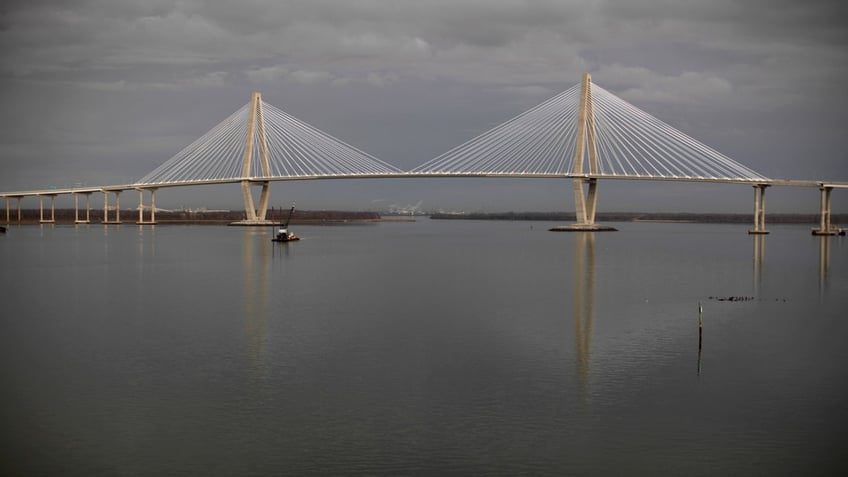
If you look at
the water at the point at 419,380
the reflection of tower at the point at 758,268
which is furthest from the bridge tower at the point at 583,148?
the water at the point at 419,380

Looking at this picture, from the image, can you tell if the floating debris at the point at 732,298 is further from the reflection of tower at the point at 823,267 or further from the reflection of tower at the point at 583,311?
the reflection of tower at the point at 823,267

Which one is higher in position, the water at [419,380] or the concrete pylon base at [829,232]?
the concrete pylon base at [829,232]

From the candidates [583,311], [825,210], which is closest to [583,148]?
[825,210]

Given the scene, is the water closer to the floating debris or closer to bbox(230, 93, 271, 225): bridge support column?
the floating debris

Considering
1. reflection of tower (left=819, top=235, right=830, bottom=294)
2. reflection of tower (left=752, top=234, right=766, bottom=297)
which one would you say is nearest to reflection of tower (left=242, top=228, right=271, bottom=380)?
reflection of tower (left=752, top=234, right=766, bottom=297)

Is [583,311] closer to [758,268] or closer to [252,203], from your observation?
[758,268]

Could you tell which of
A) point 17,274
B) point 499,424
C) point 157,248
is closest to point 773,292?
point 499,424
